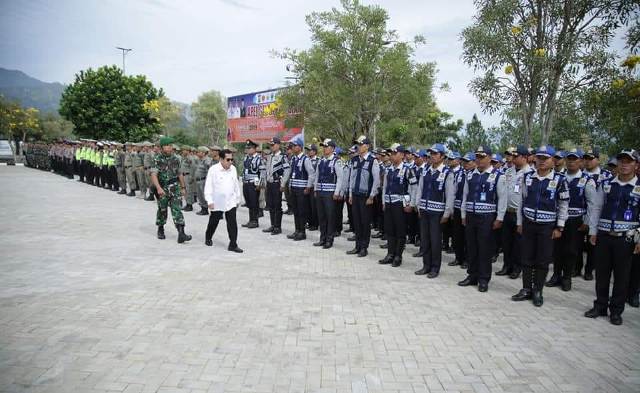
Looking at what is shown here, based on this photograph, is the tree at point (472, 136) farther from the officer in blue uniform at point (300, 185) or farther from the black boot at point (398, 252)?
the black boot at point (398, 252)

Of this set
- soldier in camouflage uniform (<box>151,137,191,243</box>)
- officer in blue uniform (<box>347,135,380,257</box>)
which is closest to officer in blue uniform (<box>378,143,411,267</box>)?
officer in blue uniform (<box>347,135,380,257</box>)

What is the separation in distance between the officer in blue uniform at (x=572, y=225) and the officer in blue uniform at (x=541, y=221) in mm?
1071

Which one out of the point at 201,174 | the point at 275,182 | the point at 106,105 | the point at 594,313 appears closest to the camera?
the point at 594,313

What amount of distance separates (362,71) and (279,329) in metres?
13.5

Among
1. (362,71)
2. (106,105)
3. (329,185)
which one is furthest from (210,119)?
(329,185)

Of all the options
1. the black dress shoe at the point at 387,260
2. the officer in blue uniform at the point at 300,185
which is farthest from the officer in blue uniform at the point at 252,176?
the black dress shoe at the point at 387,260

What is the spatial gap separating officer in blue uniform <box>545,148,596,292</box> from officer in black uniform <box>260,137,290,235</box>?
6012mm

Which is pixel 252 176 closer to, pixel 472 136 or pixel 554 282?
pixel 554 282

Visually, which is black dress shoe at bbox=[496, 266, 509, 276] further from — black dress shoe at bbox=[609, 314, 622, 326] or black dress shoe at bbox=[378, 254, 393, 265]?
black dress shoe at bbox=[609, 314, 622, 326]

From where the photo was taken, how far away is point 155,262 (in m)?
7.50

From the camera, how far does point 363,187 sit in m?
8.45

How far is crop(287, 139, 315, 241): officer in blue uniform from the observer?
33.6 ft

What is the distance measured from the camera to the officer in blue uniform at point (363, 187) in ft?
27.4

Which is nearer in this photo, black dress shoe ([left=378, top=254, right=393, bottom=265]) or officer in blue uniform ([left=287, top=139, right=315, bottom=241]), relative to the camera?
black dress shoe ([left=378, top=254, right=393, bottom=265])
